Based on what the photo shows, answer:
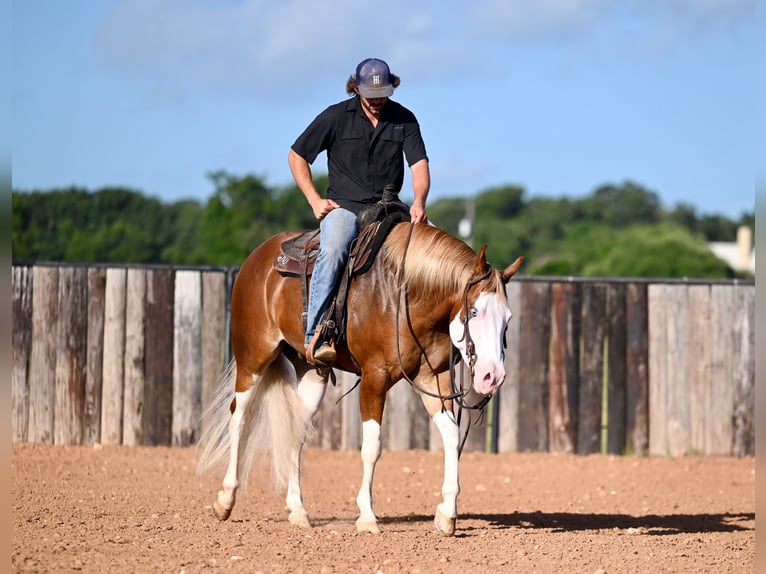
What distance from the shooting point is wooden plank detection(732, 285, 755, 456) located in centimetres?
1232

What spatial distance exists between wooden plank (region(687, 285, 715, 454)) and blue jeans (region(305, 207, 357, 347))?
6.33m

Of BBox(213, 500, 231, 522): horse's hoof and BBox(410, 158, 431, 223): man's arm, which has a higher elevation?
BBox(410, 158, 431, 223): man's arm

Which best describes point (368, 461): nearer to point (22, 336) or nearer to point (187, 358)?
point (187, 358)

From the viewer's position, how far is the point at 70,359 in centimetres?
1222

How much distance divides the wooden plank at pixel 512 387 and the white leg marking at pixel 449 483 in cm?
511

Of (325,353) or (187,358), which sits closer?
(325,353)

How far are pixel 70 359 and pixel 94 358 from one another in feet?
0.92

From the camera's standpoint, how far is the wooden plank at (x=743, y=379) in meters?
12.3

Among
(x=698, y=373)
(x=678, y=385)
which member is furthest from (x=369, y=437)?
(x=698, y=373)

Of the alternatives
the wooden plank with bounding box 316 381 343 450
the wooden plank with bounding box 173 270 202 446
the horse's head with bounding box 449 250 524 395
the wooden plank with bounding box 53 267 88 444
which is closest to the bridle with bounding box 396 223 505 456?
the horse's head with bounding box 449 250 524 395

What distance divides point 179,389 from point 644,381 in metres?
5.53

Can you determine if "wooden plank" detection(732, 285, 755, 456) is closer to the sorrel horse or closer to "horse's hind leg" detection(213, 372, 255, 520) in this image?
the sorrel horse

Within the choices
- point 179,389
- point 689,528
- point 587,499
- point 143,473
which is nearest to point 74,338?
point 179,389

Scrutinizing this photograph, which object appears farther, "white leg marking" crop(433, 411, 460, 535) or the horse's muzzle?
"white leg marking" crop(433, 411, 460, 535)
